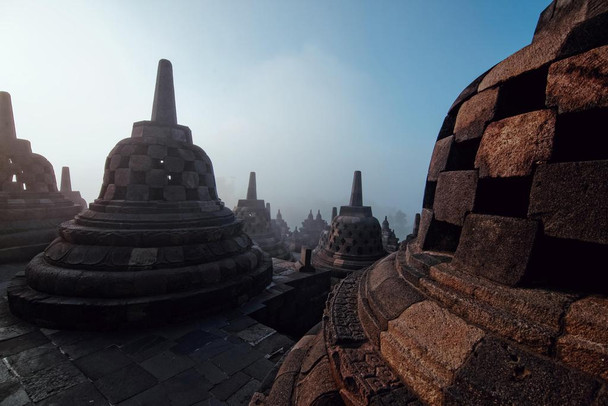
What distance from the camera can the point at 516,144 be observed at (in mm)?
1558

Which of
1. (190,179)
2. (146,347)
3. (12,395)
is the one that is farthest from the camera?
(190,179)

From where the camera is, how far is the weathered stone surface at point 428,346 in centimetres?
A: 133

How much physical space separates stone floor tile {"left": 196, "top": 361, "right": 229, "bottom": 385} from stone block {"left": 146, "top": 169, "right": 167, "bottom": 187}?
11.0ft

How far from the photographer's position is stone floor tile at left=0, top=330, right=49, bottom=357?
334 cm

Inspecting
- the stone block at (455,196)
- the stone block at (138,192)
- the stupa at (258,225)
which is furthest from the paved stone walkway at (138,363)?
the stupa at (258,225)

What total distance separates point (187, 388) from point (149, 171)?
3.82 m

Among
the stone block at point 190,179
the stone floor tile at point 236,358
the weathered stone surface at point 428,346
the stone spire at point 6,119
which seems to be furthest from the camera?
the stone spire at point 6,119

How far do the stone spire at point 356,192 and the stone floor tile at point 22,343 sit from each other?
33.3ft

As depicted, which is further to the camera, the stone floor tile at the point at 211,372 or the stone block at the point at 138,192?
the stone block at the point at 138,192

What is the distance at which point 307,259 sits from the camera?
6.76 metres

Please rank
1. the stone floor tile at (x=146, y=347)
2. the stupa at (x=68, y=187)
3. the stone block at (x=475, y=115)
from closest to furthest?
the stone block at (x=475, y=115) → the stone floor tile at (x=146, y=347) → the stupa at (x=68, y=187)

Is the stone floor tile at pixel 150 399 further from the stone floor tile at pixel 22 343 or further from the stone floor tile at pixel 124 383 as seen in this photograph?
the stone floor tile at pixel 22 343

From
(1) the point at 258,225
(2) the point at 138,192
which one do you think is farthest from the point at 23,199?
(1) the point at 258,225

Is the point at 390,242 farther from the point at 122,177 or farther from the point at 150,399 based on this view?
the point at 150,399
